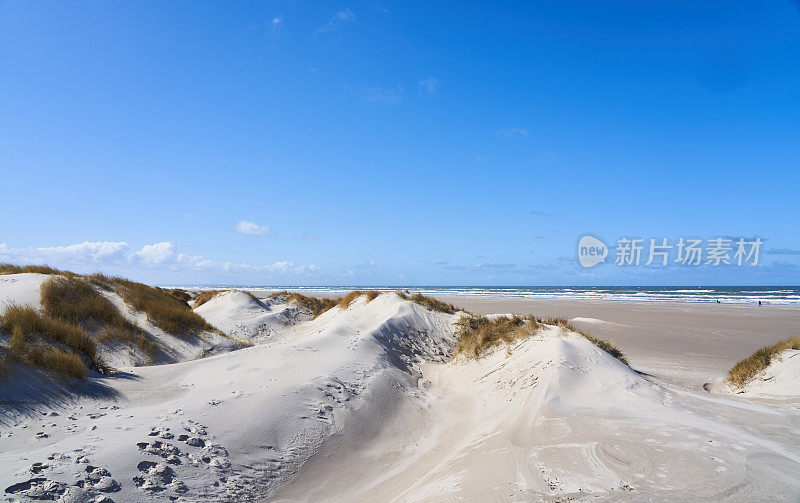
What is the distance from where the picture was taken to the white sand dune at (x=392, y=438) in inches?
118

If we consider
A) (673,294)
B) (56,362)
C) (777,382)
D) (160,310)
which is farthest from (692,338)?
(673,294)

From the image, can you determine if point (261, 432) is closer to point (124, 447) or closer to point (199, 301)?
point (124, 447)

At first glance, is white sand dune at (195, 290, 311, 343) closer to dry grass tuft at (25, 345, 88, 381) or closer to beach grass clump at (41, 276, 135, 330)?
beach grass clump at (41, 276, 135, 330)

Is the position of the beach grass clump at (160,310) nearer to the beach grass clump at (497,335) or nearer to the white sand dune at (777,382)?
the beach grass clump at (497,335)

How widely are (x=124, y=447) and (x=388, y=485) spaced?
2.52 m

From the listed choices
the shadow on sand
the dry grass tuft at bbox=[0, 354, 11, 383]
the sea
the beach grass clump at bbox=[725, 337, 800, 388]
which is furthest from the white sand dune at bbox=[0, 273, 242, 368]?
the sea

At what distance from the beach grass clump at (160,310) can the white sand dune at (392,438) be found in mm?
3287

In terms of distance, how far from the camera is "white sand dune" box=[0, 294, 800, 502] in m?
3.00

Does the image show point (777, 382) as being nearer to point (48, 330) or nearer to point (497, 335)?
point (497, 335)

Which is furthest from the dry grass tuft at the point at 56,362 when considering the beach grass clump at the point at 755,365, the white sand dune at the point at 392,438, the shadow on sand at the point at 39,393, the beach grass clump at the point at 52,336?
the beach grass clump at the point at 755,365

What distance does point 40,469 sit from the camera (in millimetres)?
2771

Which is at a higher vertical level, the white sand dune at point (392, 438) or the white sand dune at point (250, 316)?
the white sand dune at point (392, 438)

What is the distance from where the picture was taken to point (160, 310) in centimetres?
959

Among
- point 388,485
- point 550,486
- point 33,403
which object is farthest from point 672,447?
point 33,403
